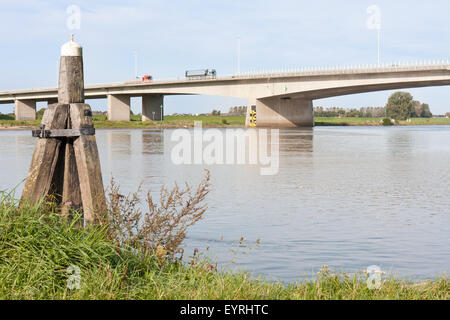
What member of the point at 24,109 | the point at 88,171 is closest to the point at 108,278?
the point at 88,171

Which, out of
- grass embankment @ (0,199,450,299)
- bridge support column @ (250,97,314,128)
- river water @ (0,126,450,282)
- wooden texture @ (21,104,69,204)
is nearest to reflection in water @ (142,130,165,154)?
river water @ (0,126,450,282)

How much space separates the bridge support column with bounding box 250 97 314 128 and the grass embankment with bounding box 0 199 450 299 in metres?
79.1

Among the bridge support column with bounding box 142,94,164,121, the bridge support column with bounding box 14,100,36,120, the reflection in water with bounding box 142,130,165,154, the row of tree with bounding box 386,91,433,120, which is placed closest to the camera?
the reflection in water with bounding box 142,130,165,154

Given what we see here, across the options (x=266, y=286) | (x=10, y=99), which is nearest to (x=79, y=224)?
(x=266, y=286)

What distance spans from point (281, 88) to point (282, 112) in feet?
28.4

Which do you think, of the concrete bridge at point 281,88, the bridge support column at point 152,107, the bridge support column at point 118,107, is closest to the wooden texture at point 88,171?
the concrete bridge at point 281,88

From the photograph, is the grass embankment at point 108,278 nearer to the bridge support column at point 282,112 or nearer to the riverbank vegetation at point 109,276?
the riverbank vegetation at point 109,276

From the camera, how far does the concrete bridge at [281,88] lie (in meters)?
67.9

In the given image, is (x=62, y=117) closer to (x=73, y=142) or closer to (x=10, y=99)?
(x=73, y=142)

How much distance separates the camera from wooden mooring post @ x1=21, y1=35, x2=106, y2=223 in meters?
7.42

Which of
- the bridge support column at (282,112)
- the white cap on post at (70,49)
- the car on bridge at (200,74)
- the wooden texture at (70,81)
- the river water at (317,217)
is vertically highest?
the car on bridge at (200,74)

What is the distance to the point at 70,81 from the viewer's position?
7.72 metres

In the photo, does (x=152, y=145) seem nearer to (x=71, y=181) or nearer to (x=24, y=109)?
(x=71, y=181)

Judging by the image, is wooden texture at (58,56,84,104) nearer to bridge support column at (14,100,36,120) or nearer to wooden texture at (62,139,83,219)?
wooden texture at (62,139,83,219)
